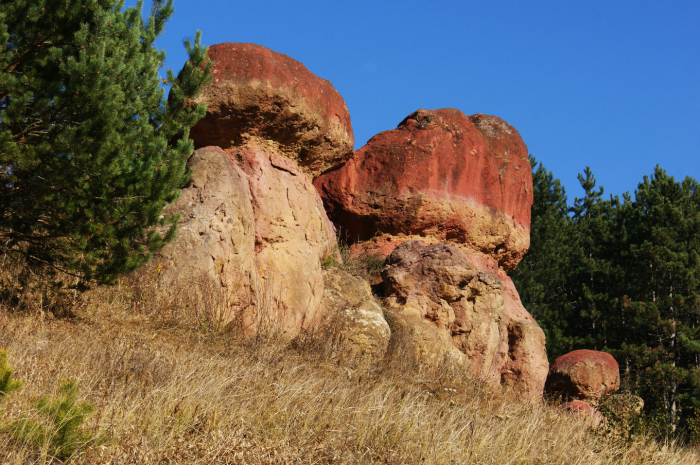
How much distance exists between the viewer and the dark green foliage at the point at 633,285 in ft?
71.5

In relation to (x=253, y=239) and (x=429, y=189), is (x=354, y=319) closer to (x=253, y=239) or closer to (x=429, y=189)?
(x=253, y=239)

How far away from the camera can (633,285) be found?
2439 centimetres

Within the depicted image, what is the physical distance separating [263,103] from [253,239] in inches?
88.2

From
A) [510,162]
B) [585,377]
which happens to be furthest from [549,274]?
[510,162]

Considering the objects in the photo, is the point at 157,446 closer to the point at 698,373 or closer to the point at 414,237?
the point at 414,237

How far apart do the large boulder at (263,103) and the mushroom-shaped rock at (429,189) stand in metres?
2.57

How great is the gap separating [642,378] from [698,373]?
5.60ft

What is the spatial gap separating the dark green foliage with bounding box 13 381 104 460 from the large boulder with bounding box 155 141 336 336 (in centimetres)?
390

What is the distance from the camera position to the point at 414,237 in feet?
44.0

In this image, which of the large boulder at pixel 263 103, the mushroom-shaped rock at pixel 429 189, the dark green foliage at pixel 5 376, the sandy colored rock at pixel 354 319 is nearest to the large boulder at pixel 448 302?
the sandy colored rock at pixel 354 319

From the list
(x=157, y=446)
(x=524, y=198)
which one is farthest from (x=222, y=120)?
(x=524, y=198)

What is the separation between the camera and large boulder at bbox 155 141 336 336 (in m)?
8.11

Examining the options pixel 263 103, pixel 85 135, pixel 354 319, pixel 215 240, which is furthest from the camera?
pixel 263 103

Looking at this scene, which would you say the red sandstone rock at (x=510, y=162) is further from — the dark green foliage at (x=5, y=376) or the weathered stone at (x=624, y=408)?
the dark green foliage at (x=5, y=376)
